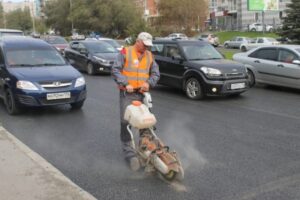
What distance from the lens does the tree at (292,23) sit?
3203 centimetres

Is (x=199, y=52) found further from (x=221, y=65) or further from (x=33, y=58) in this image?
(x=33, y=58)

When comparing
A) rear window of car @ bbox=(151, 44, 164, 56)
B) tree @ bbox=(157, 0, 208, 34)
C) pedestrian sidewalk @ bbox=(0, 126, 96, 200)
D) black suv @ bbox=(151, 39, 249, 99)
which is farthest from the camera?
tree @ bbox=(157, 0, 208, 34)

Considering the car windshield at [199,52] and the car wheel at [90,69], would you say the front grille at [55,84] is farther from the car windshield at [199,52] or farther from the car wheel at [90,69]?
the car wheel at [90,69]

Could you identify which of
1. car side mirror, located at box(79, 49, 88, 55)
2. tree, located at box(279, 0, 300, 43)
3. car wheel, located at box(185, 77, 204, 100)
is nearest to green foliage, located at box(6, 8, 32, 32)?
tree, located at box(279, 0, 300, 43)

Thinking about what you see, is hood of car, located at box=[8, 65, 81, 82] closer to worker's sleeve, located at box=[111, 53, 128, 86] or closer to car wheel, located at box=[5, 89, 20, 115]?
car wheel, located at box=[5, 89, 20, 115]

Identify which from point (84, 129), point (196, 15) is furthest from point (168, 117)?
point (196, 15)

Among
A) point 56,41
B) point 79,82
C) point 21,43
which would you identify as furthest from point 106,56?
point 56,41

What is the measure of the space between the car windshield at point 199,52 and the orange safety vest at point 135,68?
21.8 ft

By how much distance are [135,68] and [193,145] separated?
75.2 inches

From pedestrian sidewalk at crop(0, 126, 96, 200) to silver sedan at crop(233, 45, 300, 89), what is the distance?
8.54 meters

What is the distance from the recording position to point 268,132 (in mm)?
7793

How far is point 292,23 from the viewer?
3222 cm

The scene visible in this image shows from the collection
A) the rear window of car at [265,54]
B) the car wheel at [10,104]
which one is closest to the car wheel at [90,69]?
the rear window of car at [265,54]

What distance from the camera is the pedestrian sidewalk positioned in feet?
15.6
